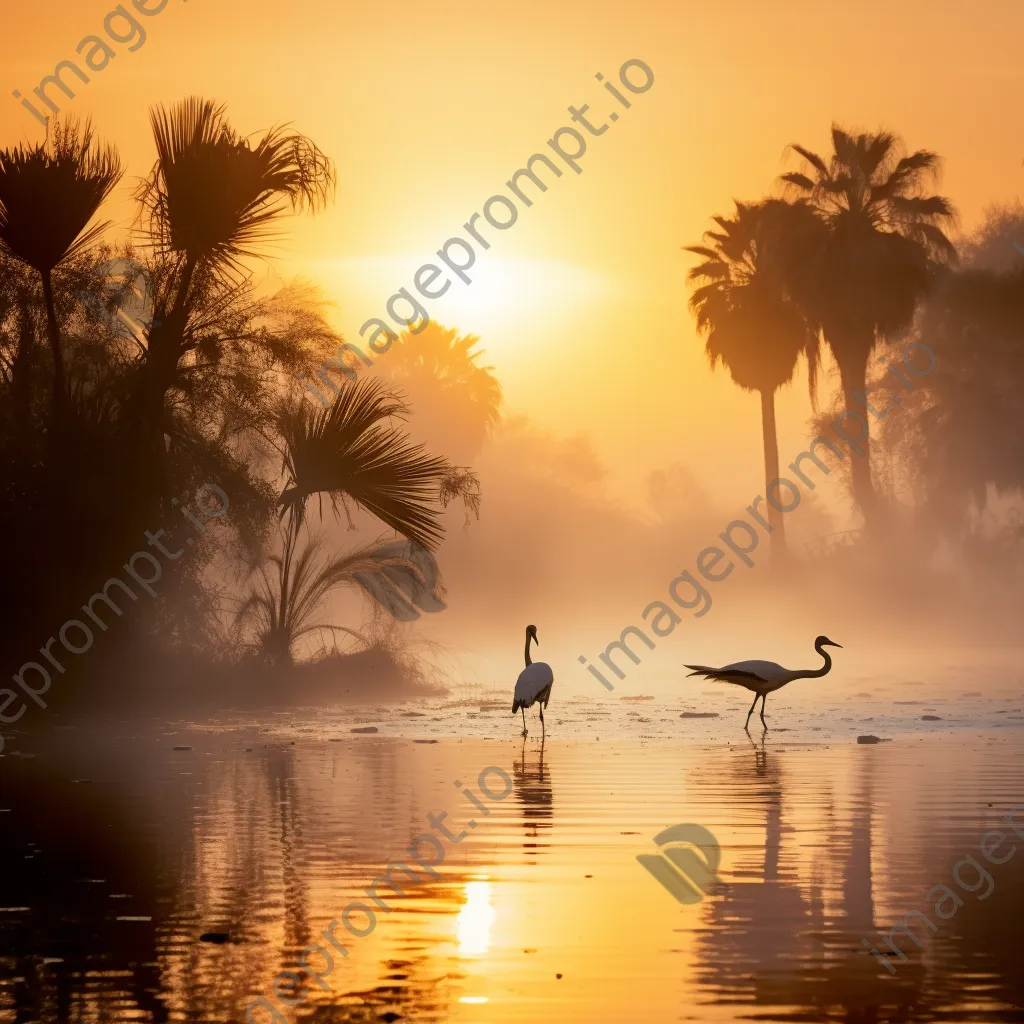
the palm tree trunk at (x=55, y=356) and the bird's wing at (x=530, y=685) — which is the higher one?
the palm tree trunk at (x=55, y=356)

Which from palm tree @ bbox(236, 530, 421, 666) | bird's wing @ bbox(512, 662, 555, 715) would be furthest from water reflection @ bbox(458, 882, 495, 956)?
palm tree @ bbox(236, 530, 421, 666)

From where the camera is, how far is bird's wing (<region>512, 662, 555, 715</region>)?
21281 mm

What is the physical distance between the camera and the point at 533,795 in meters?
13.8

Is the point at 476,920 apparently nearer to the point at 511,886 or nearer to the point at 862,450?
the point at 511,886

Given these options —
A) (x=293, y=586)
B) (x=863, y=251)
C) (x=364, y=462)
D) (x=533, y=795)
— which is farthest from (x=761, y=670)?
(x=863, y=251)

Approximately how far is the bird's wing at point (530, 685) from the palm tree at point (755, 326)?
35.6 meters

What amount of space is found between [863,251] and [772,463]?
7726 millimetres

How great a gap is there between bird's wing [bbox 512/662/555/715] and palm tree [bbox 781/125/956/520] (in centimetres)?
3360

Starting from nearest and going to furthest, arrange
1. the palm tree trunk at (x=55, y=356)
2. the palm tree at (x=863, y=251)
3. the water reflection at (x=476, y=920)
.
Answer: the water reflection at (x=476, y=920), the palm tree trunk at (x=55, y=356), the palm tree at (x=863, y=251)

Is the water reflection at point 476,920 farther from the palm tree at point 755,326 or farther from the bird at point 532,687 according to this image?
the palm tree at point 755,326

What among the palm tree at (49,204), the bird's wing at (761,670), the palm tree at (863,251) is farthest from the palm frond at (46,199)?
the palm tree at (863,251)

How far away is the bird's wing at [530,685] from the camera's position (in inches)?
838

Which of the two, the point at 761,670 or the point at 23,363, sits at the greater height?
the point at 23,363

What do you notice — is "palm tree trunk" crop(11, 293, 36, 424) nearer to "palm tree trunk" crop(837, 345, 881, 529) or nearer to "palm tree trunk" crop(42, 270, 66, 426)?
"palm tree trunk" crop(42, 270, 66, 426)
